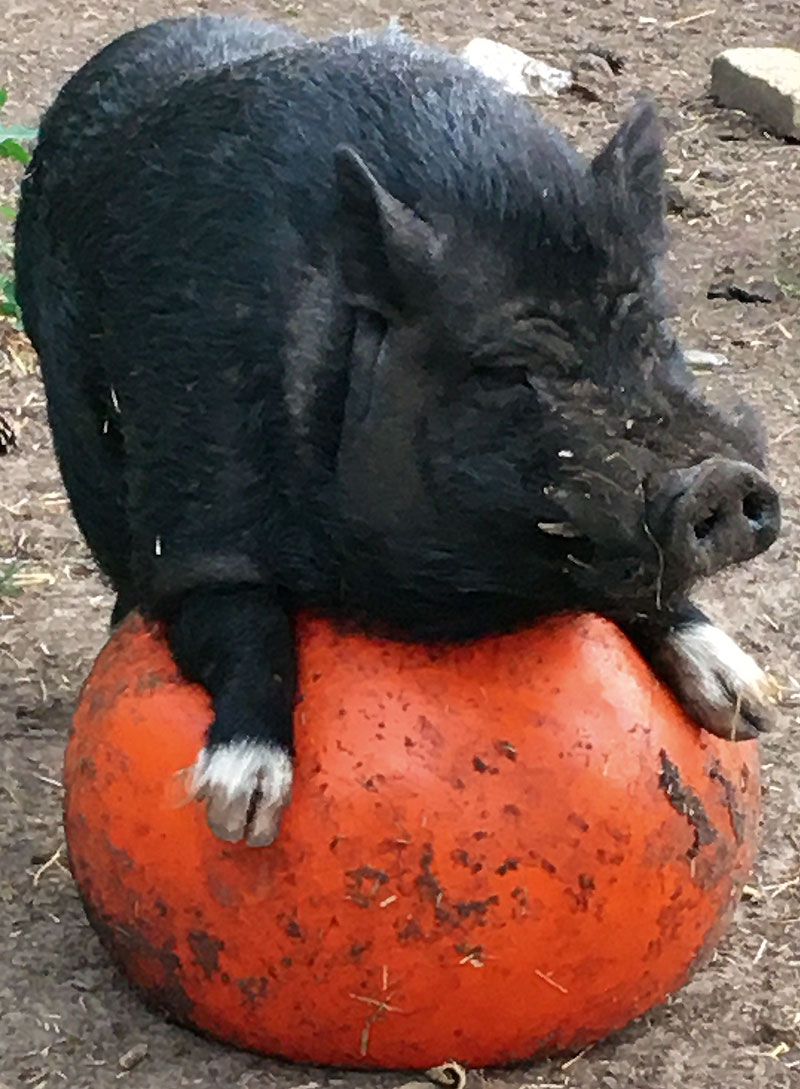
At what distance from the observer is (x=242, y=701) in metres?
2.80

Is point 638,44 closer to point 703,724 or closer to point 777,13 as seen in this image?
point 777,13

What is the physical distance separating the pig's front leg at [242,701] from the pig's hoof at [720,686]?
618 millimetres

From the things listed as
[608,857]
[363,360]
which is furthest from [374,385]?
[608,857]

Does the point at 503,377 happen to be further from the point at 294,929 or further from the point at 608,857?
the point at 294,929

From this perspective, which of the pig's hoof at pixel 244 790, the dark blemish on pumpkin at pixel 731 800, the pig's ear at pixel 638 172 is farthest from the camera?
the dark blemish on pumpkin at pixel 731 800

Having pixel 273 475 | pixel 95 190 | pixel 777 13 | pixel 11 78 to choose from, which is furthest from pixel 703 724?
pixel 777 13

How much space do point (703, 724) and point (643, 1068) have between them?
57 cm

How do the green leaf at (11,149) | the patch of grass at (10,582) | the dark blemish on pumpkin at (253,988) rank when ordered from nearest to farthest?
1. the dark blemish on pumpkin at (253,988)
2. the green leaf at (11,149)
3. the patch of grass at (10,582)

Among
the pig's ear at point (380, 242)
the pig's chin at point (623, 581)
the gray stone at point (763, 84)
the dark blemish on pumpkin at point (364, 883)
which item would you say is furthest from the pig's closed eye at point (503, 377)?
the gray stone at point (763, 84)

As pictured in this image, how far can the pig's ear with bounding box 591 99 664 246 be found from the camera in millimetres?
2586

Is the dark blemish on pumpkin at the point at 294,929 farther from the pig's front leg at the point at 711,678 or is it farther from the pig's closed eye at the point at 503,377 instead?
the pig's closed eye at the point at 503,377

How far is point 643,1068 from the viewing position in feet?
10.0

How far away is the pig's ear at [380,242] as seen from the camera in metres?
2.50

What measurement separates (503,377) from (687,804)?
80 centimetres
